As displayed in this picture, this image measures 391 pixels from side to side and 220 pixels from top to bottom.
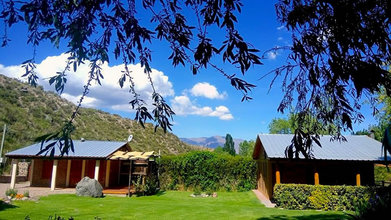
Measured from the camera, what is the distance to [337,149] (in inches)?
642

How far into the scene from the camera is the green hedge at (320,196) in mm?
12891

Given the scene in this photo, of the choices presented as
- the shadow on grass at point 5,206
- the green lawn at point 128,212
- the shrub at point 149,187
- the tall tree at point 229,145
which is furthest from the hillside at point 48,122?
the green lawn at point 128,212

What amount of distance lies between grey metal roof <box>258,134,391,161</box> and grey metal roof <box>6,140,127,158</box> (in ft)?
36.2

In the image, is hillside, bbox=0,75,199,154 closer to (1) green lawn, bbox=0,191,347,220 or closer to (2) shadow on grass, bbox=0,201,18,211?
(2) shadow on grass, bbox=0,201,18,211

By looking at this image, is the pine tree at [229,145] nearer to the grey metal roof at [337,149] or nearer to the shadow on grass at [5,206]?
the grey metal roof at [337,149]

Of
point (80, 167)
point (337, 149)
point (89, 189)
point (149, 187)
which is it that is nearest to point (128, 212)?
point (89, 189)

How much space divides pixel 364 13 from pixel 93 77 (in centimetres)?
330

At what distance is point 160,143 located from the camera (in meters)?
45.3

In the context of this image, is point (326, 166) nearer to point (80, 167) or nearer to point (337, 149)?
point (337, 149)

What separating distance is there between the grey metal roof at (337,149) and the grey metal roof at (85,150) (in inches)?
435

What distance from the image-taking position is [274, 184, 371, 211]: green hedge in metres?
12.9

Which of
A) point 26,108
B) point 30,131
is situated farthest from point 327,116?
point 26,108

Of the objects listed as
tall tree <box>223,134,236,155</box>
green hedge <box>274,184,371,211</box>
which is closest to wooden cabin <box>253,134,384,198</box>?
green hedge <box>274,184,371,211</box>

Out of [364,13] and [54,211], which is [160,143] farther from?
[364,13]
